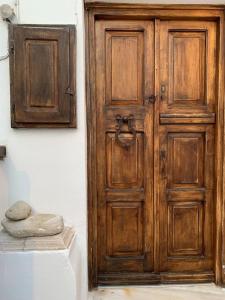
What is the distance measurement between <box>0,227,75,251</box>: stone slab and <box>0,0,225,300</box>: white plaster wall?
7.9 inches

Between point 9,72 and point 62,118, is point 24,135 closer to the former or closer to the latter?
point 62,118

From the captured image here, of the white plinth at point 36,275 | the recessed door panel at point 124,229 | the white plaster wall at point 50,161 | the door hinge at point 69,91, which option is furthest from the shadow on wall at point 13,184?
the recessed door panel at point 124,229

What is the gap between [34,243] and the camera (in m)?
1.66

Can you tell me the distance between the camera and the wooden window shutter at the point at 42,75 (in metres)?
1.79

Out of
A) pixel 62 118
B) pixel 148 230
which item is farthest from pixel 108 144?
pixel 148 230

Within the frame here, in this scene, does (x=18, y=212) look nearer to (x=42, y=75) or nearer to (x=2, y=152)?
(x=2, y=152)

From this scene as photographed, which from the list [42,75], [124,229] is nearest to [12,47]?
[42,75]

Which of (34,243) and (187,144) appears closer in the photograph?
(34,243)

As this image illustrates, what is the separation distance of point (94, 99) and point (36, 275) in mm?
1082

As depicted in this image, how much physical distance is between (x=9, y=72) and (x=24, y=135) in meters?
0.35

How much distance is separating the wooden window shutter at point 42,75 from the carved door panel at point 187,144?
2.17ft

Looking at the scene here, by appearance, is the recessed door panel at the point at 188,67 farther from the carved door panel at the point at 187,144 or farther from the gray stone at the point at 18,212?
the gray stone at the point at 18,212

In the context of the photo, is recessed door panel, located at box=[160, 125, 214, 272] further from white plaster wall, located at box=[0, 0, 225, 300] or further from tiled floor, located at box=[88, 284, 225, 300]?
white plaster wall, located at box=[0, 0, 225, 300]

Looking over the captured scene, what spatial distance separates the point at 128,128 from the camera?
2.17m
